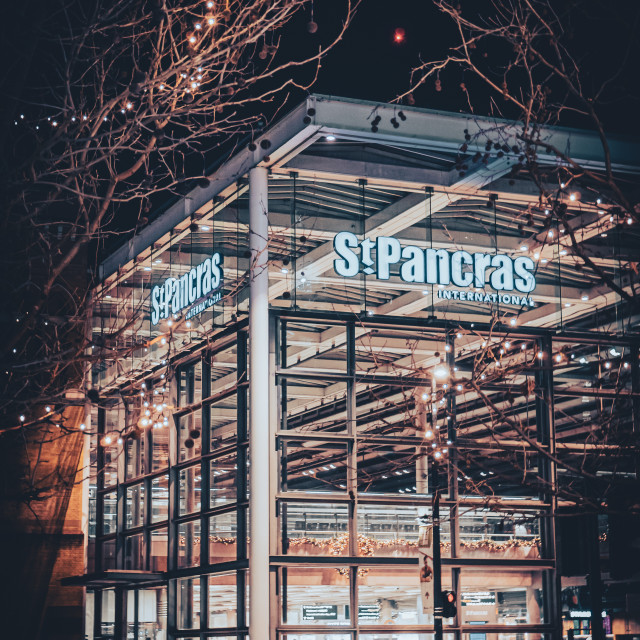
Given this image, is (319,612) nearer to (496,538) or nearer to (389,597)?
(389,597)

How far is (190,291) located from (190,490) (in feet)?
11.6

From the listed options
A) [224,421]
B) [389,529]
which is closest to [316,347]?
[224,421]

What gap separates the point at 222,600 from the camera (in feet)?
56.2

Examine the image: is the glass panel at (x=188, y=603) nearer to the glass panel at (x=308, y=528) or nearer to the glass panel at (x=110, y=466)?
the glass panel at (x=308, y=528)

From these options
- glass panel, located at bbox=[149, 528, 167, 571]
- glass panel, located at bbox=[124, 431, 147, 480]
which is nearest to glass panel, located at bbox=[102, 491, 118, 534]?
glass panel, located at bbox=[124, 431, 147, 480]

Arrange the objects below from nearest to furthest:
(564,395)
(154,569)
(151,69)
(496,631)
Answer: (151,69) → (496,631) → (564,395) → (154,569)

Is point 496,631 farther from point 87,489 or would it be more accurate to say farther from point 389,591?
point 87,489

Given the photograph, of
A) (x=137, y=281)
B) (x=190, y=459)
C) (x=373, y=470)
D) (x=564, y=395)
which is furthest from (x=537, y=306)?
(x=137, y=281)

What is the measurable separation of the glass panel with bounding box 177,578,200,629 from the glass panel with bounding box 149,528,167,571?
685 mm

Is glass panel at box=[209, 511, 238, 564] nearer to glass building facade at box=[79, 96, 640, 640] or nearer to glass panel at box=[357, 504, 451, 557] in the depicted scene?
glass building facade at box=[79, 96, 640, 640]

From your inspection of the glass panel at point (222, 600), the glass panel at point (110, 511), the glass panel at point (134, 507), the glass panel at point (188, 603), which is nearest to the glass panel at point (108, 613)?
the glass panel at point (110, 511)

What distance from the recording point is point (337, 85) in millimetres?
16234

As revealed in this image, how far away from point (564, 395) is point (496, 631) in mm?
4085

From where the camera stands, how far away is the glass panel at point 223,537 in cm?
1698
